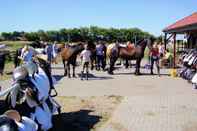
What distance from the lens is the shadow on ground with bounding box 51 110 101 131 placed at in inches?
430

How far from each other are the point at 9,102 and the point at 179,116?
4.98 meters

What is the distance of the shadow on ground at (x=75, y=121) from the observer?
10930 mm

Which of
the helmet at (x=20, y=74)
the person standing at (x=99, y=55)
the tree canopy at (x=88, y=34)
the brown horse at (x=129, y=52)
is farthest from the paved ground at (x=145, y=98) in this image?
the tree canopy at (x=88, y=34)

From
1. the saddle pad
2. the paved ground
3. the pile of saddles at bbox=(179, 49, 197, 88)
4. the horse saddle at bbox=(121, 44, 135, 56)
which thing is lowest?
the paved ground

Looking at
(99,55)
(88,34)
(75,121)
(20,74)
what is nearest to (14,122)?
(20,74)

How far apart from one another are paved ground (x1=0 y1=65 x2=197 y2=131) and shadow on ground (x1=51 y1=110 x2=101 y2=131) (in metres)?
0.45

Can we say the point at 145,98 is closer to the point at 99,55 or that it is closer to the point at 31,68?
the point at 31,68

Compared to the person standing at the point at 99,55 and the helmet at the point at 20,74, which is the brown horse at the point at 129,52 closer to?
the person standing at the point at 99,55

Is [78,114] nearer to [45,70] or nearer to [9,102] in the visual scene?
[45,70]

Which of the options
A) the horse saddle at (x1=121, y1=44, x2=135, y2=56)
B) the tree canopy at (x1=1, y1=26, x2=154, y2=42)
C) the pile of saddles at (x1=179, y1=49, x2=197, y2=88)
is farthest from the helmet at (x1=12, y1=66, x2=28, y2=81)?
the tree canopy at (x1=1, y1=26, x2=154, y2=42)

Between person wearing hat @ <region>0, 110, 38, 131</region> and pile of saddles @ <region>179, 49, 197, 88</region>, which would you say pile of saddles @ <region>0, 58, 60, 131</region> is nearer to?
person wearing hat @ <region>0, 110, 38, 131</region>

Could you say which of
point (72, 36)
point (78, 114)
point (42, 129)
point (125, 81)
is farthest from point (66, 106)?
point (72, 36)

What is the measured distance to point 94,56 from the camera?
1136 inches

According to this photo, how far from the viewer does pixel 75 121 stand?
38.5 ft
